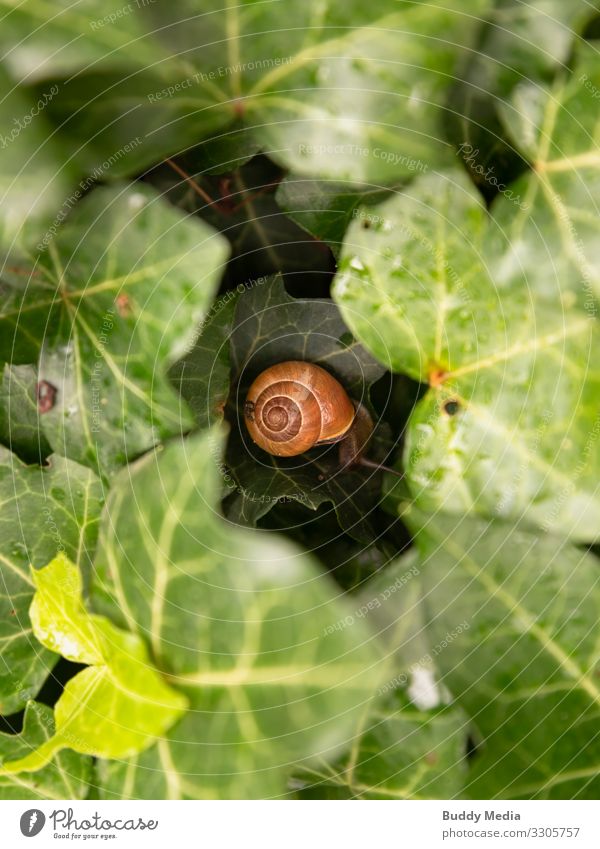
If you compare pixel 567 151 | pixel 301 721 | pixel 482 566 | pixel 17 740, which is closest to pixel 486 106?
pixel 567 151

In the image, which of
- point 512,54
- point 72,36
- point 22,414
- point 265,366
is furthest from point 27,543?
point 512,54

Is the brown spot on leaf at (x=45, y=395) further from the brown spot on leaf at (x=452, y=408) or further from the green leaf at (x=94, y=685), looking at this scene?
the brown spot on leaf at (x=452, y=408)

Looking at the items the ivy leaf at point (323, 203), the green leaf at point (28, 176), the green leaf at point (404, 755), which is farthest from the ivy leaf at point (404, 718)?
the green leaf at point (28, 176)

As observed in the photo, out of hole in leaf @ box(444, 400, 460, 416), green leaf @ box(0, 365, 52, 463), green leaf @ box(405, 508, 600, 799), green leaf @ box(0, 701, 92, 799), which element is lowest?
green leaf @ box(0, 701, 92, 799)

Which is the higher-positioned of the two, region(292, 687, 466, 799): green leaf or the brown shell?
the brown shell

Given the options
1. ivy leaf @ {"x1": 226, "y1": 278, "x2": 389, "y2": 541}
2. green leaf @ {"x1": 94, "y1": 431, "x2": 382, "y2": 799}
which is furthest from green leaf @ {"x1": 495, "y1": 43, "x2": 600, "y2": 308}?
green leaf @ {"x1": 94, "y1": 431, "x2": 382, "y2": 799}
